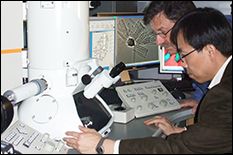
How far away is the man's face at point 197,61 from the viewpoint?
121cm

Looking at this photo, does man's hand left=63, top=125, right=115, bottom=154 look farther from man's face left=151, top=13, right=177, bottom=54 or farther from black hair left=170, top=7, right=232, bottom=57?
man's face left=151, top=13, right=177, bottom=54

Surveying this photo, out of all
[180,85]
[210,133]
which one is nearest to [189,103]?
[180,85]

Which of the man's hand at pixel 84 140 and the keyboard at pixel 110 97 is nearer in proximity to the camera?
the man's hand at pixel 84 140

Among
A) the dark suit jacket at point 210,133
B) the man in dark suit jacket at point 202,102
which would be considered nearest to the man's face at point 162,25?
the man in dark suit jacket at point 202,102

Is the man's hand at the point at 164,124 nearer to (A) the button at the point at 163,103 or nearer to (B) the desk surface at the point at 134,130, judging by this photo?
(B) the desk surface at the point at 134,130

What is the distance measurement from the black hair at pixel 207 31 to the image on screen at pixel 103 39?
2.59 ft

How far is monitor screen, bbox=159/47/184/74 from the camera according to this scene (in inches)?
92.9

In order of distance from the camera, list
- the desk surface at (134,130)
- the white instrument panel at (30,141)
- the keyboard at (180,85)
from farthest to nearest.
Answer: the keyboard at (180,85)
the desk surface at (134,130)
the white instrument panel at (30,141)

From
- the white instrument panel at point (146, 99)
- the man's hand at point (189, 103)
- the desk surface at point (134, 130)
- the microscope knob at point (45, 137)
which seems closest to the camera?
the microscope knob at point (45, 137)

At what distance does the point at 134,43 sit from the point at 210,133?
4.19 ft

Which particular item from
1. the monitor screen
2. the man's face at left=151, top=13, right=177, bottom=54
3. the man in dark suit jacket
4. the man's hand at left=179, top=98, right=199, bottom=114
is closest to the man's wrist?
the man in dark suit jacket

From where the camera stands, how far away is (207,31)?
1172 mm

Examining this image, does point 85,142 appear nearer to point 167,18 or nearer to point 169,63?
point 167,18

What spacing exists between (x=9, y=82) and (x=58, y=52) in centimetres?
23
